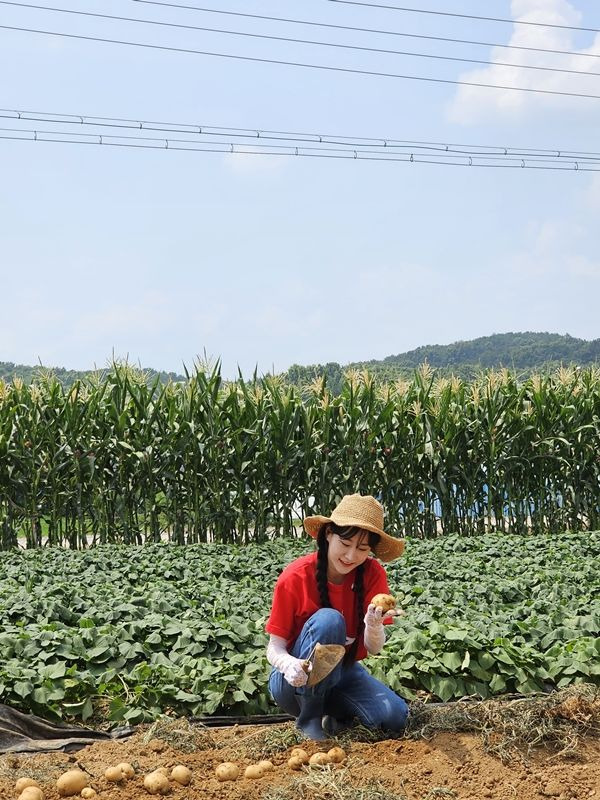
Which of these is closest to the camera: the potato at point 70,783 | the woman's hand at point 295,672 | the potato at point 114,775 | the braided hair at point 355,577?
the potato at point 70,783

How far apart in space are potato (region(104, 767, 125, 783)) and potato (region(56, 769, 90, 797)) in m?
0.10

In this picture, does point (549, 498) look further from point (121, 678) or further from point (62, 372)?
point (62, 372)

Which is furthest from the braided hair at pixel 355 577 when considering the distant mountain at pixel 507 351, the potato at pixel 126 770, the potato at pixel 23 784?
the distant mountain at pixel 507 351

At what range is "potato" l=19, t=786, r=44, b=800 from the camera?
327 cm

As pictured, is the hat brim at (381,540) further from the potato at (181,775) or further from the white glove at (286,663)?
the potato at (181,775)

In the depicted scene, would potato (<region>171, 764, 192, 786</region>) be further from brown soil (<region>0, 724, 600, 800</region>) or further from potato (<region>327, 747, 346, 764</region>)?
potato (<region>327, 747, 346, 764</region>)

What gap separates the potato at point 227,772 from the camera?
3617 millimetres

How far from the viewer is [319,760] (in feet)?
12.2

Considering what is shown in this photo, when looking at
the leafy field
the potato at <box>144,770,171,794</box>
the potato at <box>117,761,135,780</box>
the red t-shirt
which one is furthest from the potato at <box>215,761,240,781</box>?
the leafy field

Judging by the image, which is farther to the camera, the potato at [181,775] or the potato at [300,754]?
the potato at [300,754]

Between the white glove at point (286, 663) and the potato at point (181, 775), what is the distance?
571 millimetres

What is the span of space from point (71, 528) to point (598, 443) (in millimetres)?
8115

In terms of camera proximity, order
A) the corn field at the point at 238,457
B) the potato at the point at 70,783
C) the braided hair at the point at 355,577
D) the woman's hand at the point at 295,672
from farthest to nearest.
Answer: the corn field at the point at 238,457, the braided hair at the point at 355,577, the woman's hand at the point at 295,672, the potato at the point at 70,783

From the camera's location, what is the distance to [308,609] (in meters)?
4.08
